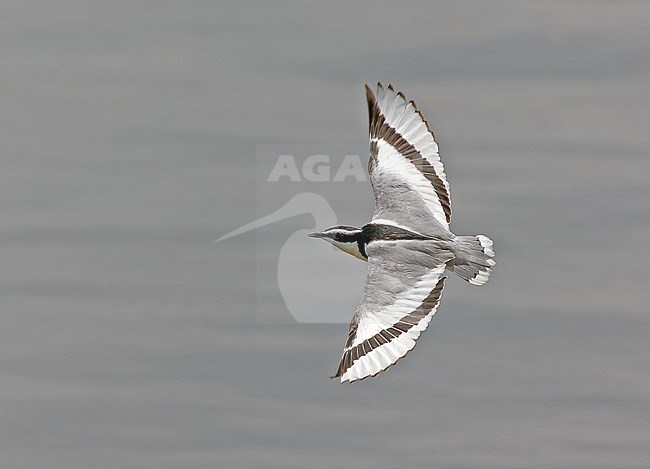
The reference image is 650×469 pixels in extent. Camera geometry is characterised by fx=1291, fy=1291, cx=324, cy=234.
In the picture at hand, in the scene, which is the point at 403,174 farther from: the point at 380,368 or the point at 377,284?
the point at 380,368

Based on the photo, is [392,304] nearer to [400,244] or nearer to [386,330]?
[386,330]

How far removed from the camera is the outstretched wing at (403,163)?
3169 cm

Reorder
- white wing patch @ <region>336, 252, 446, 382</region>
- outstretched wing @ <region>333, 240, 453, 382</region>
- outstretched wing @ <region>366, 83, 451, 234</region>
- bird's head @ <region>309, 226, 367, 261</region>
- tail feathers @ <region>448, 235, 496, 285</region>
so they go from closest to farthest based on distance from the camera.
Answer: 1. white wing patch @ <region>336, 252, 446, 382</region>
2. outstretched wing @ <region>333, 240, 453, 382</region>
3. tail feathers @ <region>448, 235, 496, 285</region>
4. bird's head @ <region>309, 226, 367, 261</region>
5. outstretched wing @ <region>366, 83, 451, 234</region>

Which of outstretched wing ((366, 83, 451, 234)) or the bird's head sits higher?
outstretched wing ((366, 83, 451, 234))

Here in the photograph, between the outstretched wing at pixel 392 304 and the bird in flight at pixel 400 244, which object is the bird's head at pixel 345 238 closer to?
the bird in flight at pixel 400 244

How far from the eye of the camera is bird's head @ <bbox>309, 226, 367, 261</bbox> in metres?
30.7

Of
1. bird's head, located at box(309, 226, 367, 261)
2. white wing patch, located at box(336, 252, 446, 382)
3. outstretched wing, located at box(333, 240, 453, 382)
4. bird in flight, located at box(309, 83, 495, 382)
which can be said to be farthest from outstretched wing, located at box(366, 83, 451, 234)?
white wing patch, located at box(336, 252, 446, 382)

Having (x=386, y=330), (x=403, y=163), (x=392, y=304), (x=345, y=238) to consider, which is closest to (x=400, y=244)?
(x=345, y=238)

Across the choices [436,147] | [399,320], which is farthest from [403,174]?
[399,320]

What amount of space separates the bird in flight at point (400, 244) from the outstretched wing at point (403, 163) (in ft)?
0.08

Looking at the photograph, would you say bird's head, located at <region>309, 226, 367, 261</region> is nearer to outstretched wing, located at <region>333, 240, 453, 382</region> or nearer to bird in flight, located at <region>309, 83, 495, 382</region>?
bird in flight, located at <region>309, 83, 495, 382</region>

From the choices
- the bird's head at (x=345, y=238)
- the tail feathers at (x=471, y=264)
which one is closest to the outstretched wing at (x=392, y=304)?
the tail feathers at (x=471, y=264)

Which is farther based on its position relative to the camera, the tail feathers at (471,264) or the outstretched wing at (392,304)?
the tail feathers at (471,264)

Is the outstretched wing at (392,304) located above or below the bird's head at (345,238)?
below
